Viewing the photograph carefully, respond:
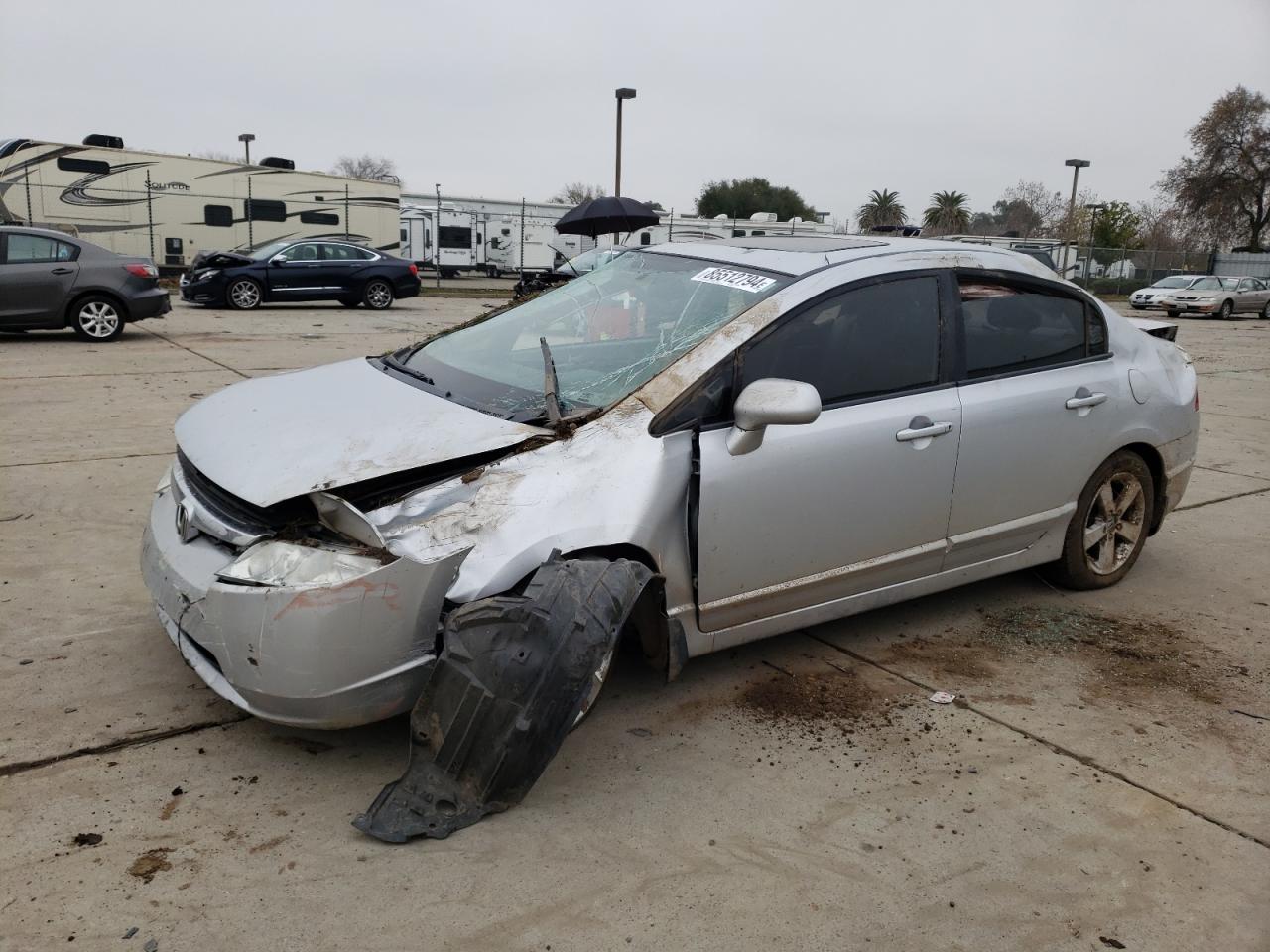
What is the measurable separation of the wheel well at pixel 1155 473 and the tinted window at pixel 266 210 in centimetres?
2449

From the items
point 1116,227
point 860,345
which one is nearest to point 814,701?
point 860,345

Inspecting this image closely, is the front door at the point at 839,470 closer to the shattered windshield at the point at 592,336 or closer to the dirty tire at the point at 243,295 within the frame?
A: the shattered windshield at the point at 592,336

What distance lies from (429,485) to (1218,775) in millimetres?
2620

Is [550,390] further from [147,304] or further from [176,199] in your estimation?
[176,199]

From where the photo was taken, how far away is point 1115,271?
42.7m

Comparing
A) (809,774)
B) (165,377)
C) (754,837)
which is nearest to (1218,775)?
(809,774)

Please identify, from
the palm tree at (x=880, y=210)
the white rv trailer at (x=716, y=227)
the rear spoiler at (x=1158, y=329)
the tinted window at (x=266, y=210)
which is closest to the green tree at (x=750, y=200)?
the palm tree at (x=880, y=210)

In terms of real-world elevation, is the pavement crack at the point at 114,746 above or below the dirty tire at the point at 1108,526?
below

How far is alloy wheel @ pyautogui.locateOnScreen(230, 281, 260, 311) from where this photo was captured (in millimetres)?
18359

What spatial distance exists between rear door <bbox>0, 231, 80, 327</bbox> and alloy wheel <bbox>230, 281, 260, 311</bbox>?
5.89 meters

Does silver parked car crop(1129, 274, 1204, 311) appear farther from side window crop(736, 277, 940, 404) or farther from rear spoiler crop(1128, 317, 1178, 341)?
side window crop(736, 277, 940, 404)

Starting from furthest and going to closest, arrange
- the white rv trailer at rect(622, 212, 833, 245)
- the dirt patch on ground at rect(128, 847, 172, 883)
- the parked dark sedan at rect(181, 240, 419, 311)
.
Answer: the white rv trailer at rect(622, 212, 833, 245) → the parked dark sedan at rect(181, 240, 419, 311) → the dirt patch on ground at rect(128, 847, 172, 883)

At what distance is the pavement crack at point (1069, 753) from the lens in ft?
9.86

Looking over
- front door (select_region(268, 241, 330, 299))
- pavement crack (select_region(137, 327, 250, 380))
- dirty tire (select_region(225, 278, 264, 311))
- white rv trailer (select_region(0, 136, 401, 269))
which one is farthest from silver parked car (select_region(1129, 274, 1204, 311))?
pavement crack (select_region(137, 327, 250, 380))
